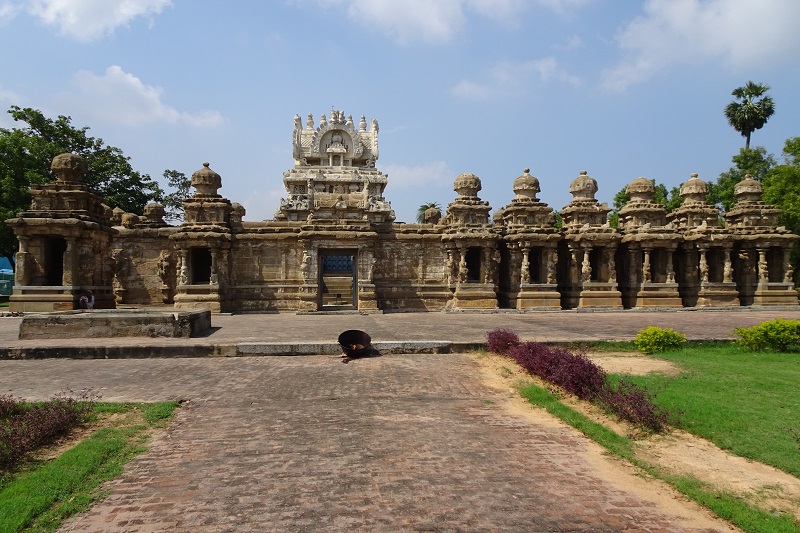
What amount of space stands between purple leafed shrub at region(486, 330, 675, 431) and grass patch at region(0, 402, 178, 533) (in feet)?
19.1

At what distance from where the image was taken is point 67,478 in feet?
14.4

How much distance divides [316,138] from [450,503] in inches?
1873

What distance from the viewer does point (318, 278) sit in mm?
22094

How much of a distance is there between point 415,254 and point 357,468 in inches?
742

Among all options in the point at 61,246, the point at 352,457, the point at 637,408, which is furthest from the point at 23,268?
the point at 637,408

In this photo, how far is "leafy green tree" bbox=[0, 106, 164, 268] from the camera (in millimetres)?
27516

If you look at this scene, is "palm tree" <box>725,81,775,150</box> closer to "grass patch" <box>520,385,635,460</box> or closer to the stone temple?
the stone temple

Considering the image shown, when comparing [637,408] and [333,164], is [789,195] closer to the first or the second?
[637,408]

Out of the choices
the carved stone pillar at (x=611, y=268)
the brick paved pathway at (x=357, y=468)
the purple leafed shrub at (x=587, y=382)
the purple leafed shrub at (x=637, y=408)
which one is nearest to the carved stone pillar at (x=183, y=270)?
the brick paved pathway at (x=357, y=468)

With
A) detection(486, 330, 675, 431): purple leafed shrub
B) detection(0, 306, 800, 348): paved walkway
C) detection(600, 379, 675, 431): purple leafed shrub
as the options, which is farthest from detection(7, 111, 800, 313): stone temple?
detection(600, 379, 675, 431): purple leafed shrub

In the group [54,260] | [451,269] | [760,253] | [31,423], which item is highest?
[760,253]

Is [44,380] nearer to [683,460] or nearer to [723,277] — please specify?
[683,460]

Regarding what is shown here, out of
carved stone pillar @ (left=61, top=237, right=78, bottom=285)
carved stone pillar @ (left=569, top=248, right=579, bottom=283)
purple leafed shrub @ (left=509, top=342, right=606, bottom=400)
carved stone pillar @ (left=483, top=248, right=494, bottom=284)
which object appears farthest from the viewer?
carved stone pillar @ (left=569, top=248, right=579, bottom=283)

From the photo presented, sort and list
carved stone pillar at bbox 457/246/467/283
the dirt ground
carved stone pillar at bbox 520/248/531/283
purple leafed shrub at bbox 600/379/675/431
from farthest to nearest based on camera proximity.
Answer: carved stone pillar at bbox 520/248/531/283, carved stone pillar at bbox 457/246/467/283, purple leafed shrub at bbox 600/379/675/431, the dirt ground
